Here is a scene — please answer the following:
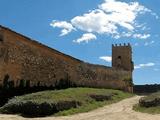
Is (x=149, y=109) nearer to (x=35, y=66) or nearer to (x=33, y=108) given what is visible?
(x=33, y=108)

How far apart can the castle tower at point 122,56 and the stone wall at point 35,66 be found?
15704mm

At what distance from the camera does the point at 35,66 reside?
71.4 feet

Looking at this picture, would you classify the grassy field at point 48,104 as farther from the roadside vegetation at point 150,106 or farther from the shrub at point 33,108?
Result: the roadside vegetation at point 150,106

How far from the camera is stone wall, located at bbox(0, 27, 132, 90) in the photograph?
19156mm

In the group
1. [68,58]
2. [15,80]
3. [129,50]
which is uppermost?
[129,50]

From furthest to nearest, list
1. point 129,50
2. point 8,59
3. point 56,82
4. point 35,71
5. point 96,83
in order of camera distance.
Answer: point 129,50 < point 96,83 < point 56,82 < point 35,71 < point 8,59

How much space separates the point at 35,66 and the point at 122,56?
2712 centimetres

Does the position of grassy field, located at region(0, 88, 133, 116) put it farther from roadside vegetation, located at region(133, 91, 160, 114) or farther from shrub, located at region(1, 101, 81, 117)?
roadside vegetation, located at region(133, 91, 160, 114)

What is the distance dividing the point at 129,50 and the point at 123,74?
8.62 m

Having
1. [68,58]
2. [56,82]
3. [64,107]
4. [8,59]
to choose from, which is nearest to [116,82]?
[68,58]

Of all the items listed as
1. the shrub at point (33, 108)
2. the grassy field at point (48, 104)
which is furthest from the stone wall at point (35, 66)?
the shrub at point (33, 108)

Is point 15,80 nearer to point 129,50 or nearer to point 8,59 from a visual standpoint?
point 8,59

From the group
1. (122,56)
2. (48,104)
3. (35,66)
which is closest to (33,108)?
(48,104)

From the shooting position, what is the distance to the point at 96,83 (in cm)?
3231
